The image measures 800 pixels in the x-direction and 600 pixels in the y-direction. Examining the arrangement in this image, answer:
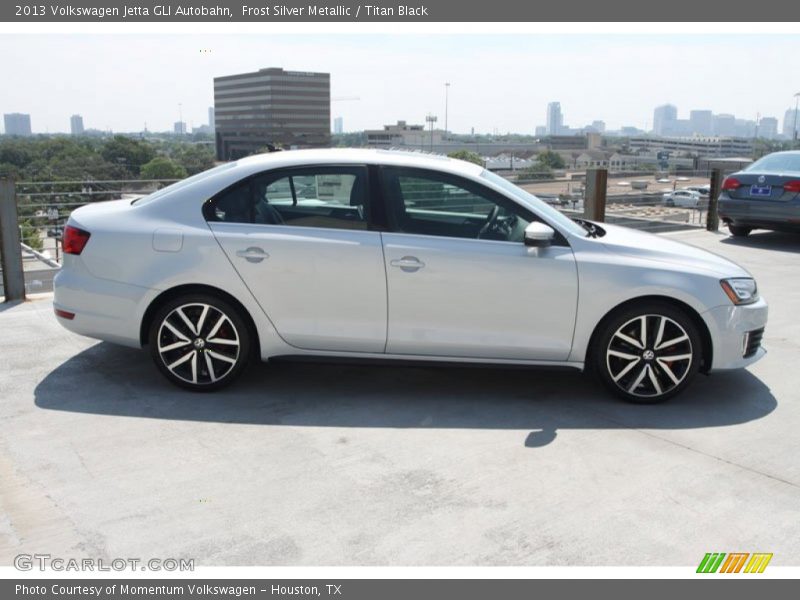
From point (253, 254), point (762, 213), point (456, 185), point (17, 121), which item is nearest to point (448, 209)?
point (456, 185)

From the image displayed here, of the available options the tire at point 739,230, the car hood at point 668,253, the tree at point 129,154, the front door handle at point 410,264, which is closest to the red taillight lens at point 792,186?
the tire at point 739,230

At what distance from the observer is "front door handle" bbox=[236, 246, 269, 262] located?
4.85 m

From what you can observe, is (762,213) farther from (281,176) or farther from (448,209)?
(281,176)

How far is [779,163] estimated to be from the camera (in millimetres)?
11578

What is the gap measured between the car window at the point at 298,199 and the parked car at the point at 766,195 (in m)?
8.29

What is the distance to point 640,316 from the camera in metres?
4.85

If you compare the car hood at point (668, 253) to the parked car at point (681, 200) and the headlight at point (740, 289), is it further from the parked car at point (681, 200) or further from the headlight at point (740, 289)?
the parked car at point (681, 200)

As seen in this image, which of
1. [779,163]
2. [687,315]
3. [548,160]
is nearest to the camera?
[687,315]

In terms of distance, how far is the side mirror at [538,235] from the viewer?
Answer: 4.74 m

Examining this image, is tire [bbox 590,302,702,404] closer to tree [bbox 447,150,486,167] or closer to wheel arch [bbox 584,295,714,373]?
wheel arch [bbox 584,295,714,373]

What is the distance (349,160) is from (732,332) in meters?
2.73

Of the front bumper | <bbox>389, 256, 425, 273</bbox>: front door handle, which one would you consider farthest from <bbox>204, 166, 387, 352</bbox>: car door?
the front bumper
